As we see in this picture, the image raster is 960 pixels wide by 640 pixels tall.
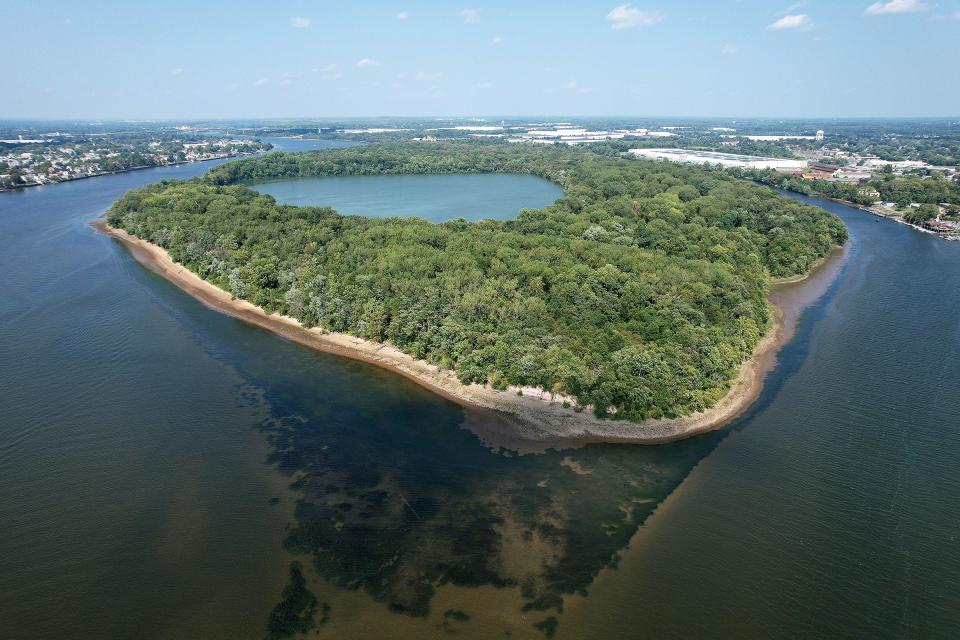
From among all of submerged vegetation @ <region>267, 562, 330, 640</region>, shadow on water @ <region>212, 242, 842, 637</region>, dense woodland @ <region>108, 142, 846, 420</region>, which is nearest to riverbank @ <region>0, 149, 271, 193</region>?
dense woodland @ <region>108, 142, 846, 420</region>

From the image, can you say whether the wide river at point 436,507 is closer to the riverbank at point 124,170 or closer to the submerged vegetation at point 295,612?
the submerged vegetation at point 295,612

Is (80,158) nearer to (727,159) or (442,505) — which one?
(442,505)

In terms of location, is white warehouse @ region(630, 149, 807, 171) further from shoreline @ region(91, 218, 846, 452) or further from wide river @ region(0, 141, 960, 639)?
wide river @ region(0, 141, 960, 639)

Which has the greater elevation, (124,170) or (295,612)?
(124,170)

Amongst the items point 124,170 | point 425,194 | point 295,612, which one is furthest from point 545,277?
point 124,170

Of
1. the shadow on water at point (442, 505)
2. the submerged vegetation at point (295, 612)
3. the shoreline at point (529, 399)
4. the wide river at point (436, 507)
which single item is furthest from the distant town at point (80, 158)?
the submerged vegetation at point (295, 612)
